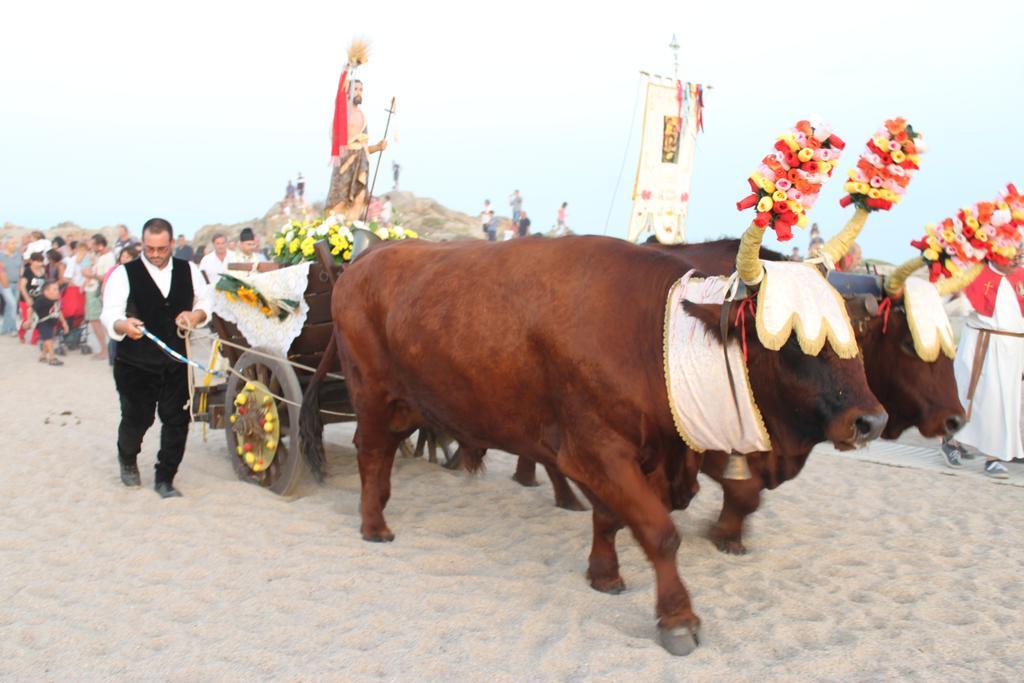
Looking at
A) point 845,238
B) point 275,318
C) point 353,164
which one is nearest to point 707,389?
point 845,238

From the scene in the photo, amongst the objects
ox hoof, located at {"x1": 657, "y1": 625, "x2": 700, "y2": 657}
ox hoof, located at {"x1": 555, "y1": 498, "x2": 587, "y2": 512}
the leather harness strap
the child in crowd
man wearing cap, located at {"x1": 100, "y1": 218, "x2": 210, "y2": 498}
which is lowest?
the child in crowd

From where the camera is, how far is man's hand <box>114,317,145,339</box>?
521cm

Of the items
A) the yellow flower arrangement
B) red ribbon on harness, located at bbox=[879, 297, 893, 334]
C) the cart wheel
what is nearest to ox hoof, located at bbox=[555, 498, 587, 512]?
the cart wheel

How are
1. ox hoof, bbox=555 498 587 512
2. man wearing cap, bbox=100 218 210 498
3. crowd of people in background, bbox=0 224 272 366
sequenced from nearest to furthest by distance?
man wearing cap, bbox=100 218 210 498 → ox hoof, bbox=555 498 587 512 → crowd of people in background, bbox=0 224 272 366

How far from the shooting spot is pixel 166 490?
572 centimetres

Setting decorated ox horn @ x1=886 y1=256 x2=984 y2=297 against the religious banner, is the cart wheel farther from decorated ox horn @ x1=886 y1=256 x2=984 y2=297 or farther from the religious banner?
the religious banner

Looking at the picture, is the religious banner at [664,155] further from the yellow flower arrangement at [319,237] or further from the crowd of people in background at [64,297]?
the yellow flower arrangement at [319,237]

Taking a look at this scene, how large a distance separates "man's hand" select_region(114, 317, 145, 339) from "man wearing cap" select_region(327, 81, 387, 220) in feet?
7.59

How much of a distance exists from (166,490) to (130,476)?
0.34m

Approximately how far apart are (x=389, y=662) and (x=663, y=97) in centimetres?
2140

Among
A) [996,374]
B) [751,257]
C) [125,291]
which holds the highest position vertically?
[751,257]

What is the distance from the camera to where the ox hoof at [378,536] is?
5133mm

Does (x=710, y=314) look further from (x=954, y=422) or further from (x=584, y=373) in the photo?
(x=954, y=422)

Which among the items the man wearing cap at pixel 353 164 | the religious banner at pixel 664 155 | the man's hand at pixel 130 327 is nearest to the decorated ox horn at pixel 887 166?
the man's hand at pixel 130 327
